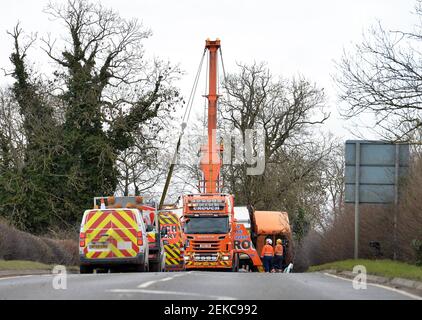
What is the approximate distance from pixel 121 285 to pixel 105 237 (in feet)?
35.4

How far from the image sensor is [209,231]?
37750 mm

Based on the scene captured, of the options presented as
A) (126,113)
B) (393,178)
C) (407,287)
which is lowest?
(407,287)

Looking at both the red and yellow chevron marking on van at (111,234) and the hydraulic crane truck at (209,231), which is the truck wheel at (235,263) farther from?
the red and yellow chevron marking on van at (111,234)

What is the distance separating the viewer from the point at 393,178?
2973 cm

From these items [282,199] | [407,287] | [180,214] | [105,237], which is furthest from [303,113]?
[407,287]

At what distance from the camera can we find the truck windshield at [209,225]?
→ 37.8 m

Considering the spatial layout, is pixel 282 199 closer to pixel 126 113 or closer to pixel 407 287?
pixel 126 113

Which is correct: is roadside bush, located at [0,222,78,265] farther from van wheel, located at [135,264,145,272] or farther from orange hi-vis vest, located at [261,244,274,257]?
orange hi-vis vest, located at [261,244,274,257]

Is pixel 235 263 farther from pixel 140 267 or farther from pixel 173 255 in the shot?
pixel 140 267

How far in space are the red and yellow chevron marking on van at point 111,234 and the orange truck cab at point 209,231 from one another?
11.3 metres

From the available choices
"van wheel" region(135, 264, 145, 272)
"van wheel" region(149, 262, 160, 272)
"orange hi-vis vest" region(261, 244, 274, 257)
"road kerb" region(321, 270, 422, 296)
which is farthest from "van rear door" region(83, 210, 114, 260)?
"orange hi-vis vest" region(261, 244, 274, 257)

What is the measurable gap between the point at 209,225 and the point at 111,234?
39.2ft

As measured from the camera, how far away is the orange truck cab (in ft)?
123

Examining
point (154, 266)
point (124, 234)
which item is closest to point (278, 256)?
point (154, 266)
